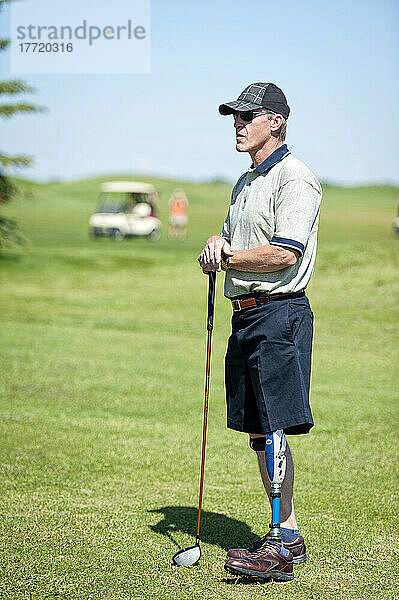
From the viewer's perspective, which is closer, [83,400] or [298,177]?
[298,177]

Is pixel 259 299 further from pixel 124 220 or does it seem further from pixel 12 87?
pixel 124 220

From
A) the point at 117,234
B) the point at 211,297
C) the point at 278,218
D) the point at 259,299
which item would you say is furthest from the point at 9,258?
the point at 278,218

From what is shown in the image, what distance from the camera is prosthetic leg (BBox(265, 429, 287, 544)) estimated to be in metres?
4.20

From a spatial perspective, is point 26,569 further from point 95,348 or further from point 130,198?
point 130,198

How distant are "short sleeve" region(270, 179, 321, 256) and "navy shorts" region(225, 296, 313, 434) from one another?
0.31 meters

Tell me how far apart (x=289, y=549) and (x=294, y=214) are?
1.66m

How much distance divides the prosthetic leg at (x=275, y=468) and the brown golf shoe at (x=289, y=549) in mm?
71

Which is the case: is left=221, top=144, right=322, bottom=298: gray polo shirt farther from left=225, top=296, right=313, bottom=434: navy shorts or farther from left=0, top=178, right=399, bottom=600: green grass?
left=0, top=178, right=399, bottom=600: green grass

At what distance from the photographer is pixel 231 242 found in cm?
433

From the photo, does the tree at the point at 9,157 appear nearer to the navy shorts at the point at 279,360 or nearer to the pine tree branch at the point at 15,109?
the pine tree branch at the point at 15,109

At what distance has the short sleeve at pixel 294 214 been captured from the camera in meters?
4.07

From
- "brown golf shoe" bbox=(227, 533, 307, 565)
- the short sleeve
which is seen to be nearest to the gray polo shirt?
the short sleeve

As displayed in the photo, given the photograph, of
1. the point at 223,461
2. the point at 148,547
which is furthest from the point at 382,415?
the point at 148,547

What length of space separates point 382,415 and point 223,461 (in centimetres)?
249
